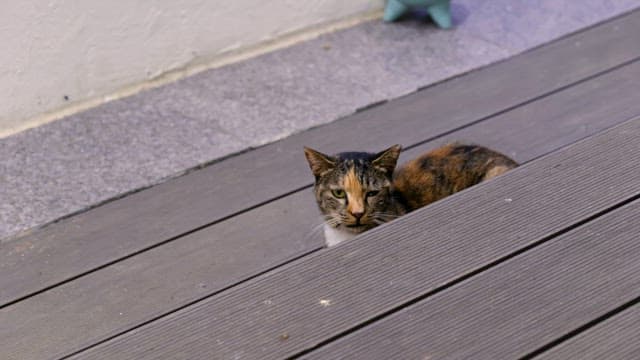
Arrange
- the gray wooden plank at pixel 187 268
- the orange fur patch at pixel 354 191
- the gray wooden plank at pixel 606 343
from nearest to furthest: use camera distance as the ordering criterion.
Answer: the gray wooden plank at pixel 606 343 < the gray wooden plank at pixel 187 268 < the orange fur patch at pixel 354 191

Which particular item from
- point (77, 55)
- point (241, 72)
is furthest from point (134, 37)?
point (241, 72)

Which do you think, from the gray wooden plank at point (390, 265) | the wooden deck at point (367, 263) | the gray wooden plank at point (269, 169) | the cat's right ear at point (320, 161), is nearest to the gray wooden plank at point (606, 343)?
the wooden deck at point (367, 263)

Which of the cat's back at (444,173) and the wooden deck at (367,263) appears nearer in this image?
the wooden deck at (367,263)

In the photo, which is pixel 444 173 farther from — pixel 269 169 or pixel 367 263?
pixel 367 263

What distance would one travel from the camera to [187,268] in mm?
1888

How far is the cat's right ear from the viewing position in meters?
1.87

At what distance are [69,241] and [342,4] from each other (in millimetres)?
1504

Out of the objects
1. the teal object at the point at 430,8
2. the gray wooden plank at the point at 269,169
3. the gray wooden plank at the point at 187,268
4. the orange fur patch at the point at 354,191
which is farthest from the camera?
the teal object at the point at 430,8

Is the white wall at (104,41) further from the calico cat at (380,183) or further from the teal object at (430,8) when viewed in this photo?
the calico cat at (380,183)

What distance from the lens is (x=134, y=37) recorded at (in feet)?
8.84

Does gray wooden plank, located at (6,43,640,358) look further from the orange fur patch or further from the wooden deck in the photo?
the orange fur patch

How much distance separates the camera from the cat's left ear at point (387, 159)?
1862mm

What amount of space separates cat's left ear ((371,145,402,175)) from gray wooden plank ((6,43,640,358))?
25cm

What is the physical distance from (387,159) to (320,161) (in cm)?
16
